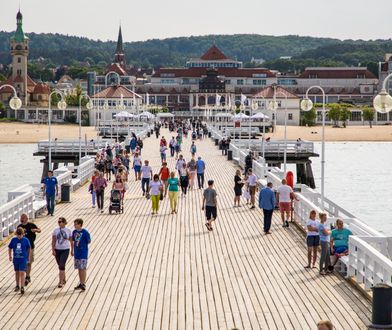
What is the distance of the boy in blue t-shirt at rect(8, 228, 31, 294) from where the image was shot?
13477 mm

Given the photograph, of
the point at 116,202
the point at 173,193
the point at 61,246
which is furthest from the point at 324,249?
the point at 116,202

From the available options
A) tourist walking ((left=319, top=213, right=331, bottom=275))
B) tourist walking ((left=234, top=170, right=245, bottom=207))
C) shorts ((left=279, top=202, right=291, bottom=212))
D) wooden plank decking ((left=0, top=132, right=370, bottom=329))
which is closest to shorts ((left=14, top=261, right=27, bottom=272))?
wooden plank decking ((left=0, top=132, right=370, bottom=329))

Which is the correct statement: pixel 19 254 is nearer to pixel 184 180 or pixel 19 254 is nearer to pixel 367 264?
pixel 367 264

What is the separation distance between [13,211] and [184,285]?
6.64 metres

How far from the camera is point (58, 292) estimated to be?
1372 centimetres

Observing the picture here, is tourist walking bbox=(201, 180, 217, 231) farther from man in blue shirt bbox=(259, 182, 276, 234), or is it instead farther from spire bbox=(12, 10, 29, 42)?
spire bbox=(12, 10, 29, 42)

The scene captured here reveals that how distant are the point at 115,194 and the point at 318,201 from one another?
516cm

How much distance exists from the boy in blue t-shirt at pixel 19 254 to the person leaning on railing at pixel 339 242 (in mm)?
5049

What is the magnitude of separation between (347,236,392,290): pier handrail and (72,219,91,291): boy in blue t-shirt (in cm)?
414

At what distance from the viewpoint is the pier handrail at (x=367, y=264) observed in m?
12.7

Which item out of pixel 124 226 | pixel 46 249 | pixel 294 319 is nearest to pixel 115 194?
pixel 124 226

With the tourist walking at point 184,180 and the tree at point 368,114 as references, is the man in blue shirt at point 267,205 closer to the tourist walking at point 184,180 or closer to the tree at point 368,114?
the tourist walking at point 184,180

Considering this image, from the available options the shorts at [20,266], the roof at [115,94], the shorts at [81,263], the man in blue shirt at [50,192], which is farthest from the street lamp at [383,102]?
the roof at [115,94]

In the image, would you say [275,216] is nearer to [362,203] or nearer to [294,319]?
[294,319]
